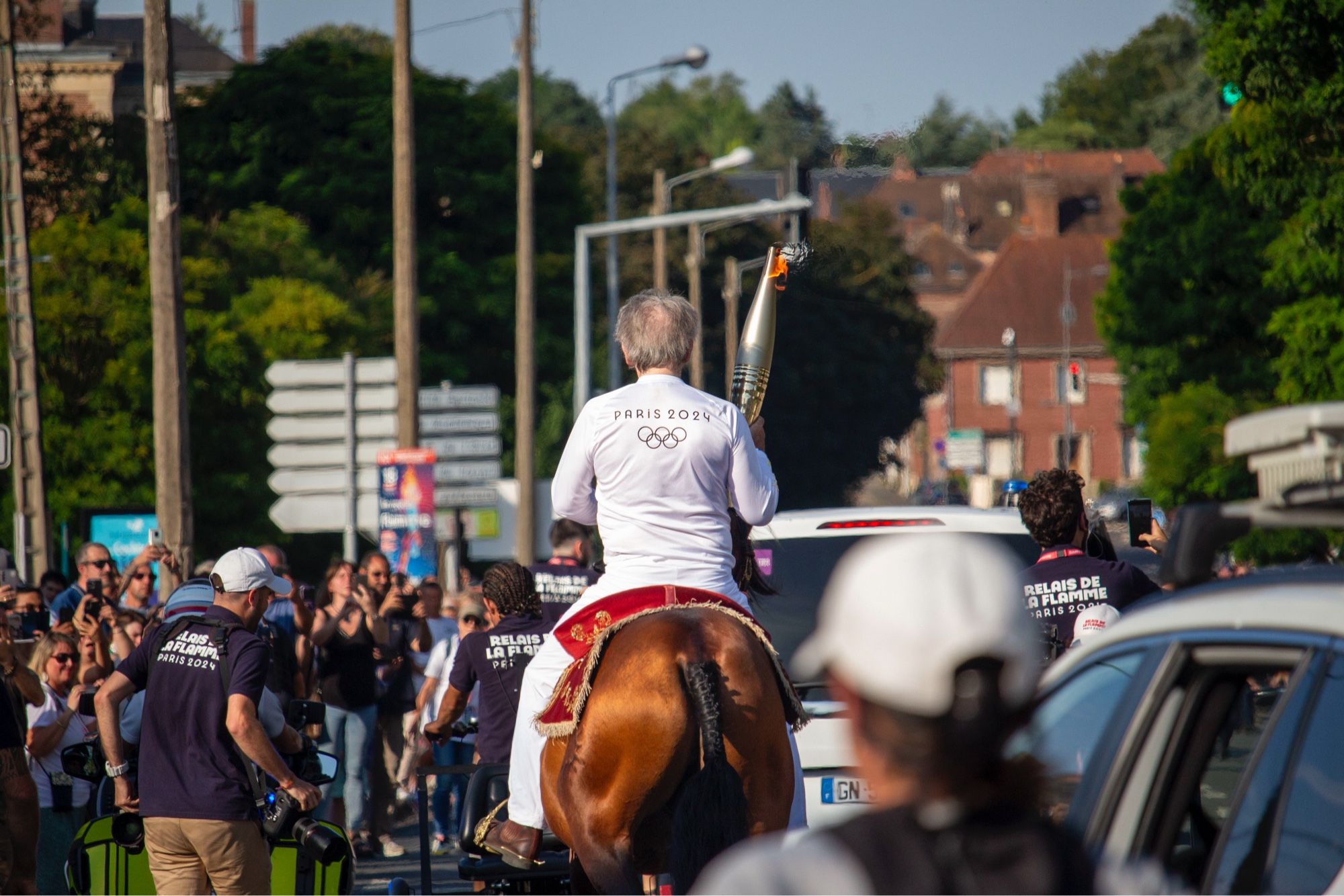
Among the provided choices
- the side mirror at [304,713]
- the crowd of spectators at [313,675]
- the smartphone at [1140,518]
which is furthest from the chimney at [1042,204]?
the side mirror at [304,713]

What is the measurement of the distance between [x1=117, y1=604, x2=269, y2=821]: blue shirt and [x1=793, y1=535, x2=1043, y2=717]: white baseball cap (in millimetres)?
5905

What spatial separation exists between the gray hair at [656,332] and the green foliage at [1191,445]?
3211 centimetres

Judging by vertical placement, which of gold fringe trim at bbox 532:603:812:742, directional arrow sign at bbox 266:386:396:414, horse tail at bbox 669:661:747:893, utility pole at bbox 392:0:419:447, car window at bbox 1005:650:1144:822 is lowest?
horse tail at bbox 669:661:747:893

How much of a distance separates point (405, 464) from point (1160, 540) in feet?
40.2

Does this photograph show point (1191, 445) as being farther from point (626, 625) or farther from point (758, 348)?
point (626, 625)

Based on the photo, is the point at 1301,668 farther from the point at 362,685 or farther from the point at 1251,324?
the point at 1251,324

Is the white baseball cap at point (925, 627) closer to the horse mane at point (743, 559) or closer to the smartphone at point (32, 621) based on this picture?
the horse mane at point (743, 559)

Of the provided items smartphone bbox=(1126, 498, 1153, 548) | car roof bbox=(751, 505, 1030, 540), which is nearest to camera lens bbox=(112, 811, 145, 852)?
car roof bbox=(751, 505, 1030, 540)

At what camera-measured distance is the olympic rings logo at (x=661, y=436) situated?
6.50 m

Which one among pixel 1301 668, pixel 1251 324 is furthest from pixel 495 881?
pixel 1251 324

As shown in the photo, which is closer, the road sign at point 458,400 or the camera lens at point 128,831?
the camera lens at point 128,831

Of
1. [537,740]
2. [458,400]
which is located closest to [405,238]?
[458,400]

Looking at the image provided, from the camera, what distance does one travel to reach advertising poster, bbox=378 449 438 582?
786 inches

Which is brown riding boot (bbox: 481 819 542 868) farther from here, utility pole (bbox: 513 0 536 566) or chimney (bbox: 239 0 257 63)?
chimney (bbox: 239 0 257 63)
